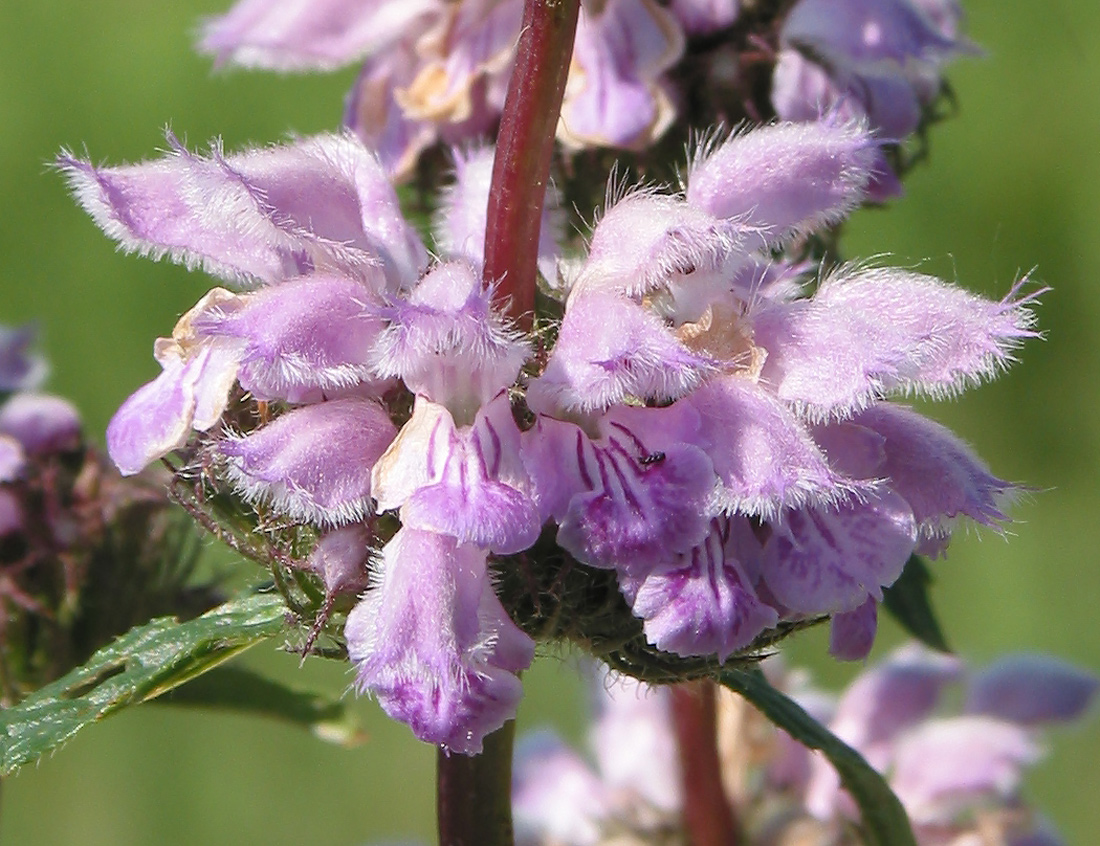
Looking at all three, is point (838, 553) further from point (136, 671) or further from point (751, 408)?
point (136, 671)

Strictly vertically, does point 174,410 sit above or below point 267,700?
above

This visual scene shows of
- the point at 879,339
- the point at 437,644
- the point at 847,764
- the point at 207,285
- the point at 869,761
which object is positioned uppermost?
the point at 879,339

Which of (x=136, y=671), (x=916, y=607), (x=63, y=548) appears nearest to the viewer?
(x=136, y=671)

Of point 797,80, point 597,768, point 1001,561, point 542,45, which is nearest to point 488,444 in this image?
point 542,45

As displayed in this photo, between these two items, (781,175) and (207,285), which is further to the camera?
(207,285)

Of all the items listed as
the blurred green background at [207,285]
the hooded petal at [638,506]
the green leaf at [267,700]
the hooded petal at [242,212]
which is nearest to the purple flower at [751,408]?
the hooded petal at [638,506]

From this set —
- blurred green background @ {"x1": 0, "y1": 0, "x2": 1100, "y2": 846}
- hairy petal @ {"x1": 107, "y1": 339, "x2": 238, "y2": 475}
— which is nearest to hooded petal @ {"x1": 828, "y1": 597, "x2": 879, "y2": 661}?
hairy petal @ {"x1": 107, "y1": 339, "x2": 238, "y2": 475}

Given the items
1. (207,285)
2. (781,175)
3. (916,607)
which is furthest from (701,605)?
(207,285)
